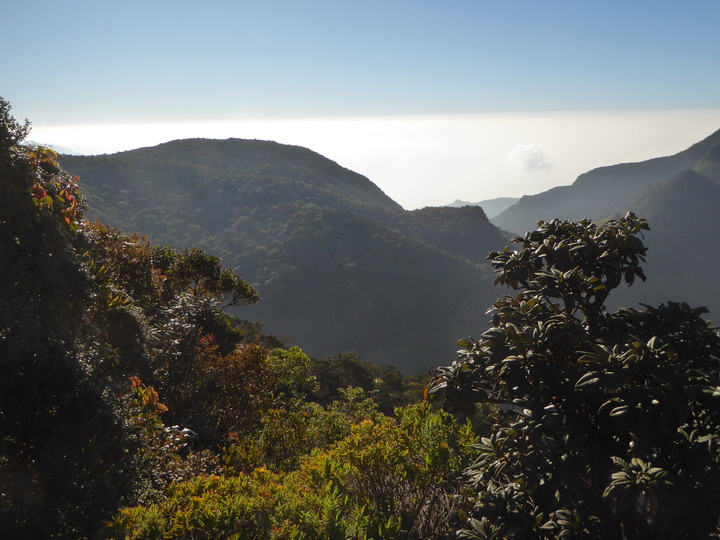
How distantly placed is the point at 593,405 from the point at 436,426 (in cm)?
163

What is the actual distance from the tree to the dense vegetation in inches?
0.6

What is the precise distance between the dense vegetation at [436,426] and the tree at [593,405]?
15mm

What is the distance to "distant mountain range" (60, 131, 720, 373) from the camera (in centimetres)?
7594

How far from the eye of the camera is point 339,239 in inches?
3615

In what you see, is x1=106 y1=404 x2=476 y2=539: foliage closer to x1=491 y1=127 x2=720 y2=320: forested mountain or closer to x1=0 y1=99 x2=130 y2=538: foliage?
x1=0 y1=99 x2=130 y2=538: foliage

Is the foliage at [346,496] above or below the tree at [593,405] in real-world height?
below

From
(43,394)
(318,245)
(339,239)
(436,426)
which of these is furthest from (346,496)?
(339,239)

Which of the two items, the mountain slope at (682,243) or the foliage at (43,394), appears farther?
the mountain slope at (682,243)

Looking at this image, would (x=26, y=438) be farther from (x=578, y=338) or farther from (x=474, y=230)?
(x=474, y=230)

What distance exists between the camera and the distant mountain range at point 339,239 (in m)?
75.9

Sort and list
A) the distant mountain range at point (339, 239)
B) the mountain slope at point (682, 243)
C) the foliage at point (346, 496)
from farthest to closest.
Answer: the mountain slope at point (682, 243), the distant mountain range at point (339, 239), the foliage at point (346, 496)

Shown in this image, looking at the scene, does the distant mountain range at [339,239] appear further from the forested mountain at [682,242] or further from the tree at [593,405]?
the tree at [593,405]

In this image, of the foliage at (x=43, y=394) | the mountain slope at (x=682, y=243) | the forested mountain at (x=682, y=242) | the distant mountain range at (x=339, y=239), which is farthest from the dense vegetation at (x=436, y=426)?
the mountain slope at (x=682, y=243)

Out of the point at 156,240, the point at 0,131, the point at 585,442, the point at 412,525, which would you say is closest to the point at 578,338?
the point at 585,442
